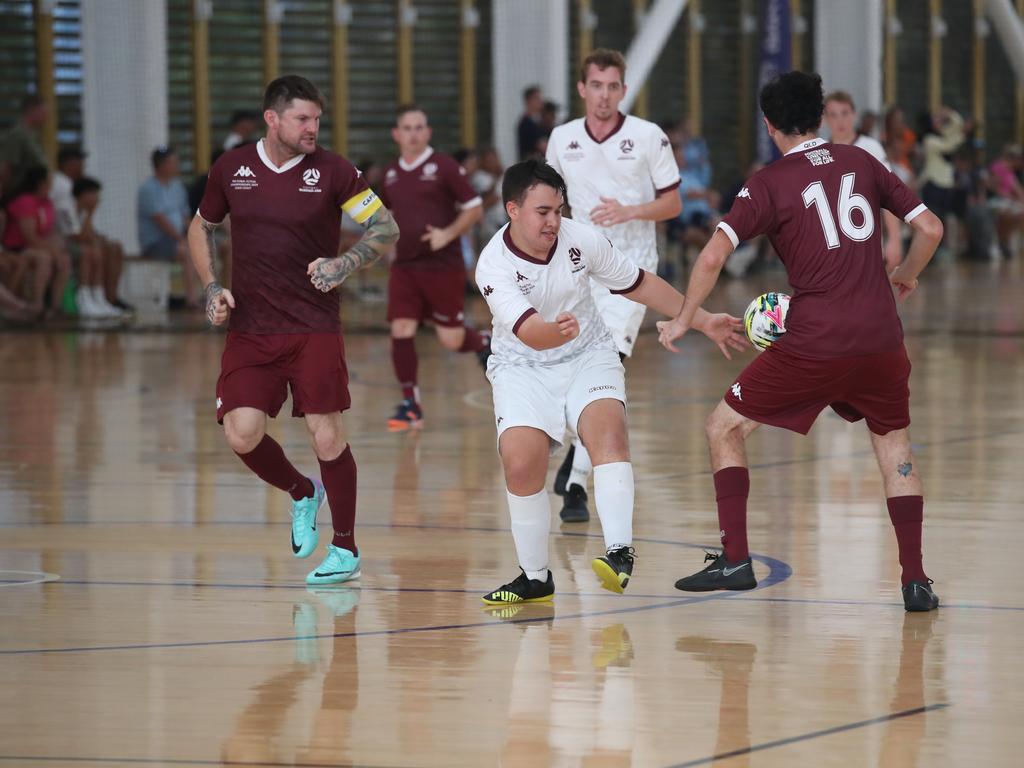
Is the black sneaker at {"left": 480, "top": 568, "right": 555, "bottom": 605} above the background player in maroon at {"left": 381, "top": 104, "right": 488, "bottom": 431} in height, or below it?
below

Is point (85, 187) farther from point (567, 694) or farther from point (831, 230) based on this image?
point (567, 694)

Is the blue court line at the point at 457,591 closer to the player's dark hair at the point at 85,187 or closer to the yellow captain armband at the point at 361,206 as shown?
the yellow captain armband at the point at 361,206

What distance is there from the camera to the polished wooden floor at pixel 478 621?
462 centimetres

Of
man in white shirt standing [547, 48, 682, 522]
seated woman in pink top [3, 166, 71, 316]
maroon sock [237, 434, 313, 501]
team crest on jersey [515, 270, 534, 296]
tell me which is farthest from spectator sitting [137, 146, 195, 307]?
team crest on jersey [515, 270, 534, 296]

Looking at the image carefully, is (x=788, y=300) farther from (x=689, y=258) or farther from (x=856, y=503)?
(x=689, y=258)

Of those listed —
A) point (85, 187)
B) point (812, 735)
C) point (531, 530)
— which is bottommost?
point (812, 735)

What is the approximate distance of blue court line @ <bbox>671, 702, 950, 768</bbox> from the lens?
4.42m

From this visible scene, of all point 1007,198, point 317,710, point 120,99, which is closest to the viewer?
point 317,710

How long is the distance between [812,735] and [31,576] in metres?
3.29

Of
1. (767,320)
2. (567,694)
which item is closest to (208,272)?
(767,320)

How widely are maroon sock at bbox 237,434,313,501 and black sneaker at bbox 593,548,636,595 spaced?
1.45 m

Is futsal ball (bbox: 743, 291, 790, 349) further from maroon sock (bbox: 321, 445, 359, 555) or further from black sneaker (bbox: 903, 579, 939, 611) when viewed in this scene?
maroon sock (bbox: 321, 445, 359, 555)

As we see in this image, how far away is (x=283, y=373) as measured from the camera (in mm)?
6680

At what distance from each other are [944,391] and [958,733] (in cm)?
799
